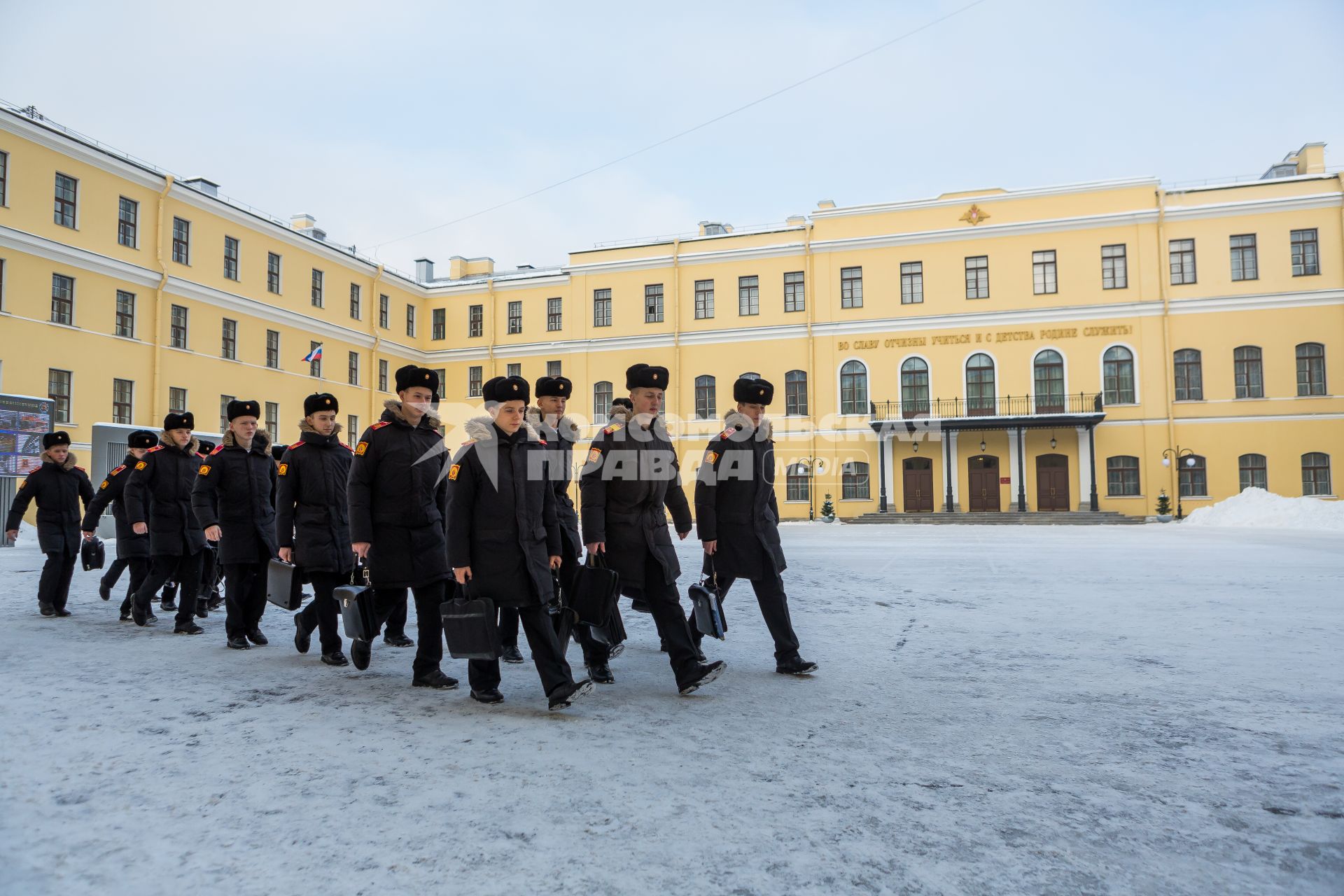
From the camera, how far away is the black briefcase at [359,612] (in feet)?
17.4

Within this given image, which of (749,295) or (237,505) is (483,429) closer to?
(237,505)

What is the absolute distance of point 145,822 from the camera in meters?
2.95

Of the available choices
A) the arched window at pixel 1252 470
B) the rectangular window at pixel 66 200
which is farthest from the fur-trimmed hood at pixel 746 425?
the arched window at pixel 1252 470

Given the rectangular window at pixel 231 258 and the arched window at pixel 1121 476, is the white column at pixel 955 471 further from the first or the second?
the rectangular window at pixel 231 258

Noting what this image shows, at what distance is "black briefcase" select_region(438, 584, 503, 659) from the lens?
4531 mm

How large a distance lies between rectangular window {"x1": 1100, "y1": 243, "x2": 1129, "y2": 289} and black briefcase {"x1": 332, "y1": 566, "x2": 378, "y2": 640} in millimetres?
30672

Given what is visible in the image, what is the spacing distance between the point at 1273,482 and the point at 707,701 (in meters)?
30.2

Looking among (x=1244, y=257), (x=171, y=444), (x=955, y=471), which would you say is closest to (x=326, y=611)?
(x=171, y=444)

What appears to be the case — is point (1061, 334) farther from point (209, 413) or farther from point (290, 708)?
point (290, 708)

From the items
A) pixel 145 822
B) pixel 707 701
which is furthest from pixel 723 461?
pixel 145 822

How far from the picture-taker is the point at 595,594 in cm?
492

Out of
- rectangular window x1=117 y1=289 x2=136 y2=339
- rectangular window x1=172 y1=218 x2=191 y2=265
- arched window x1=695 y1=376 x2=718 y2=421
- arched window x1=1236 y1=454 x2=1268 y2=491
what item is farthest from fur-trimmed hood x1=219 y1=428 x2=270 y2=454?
arched window x1=1236 y1=454 x2=1268 y2=491

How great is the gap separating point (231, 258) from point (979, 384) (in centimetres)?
2642

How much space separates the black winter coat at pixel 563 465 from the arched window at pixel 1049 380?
27.0 metres
